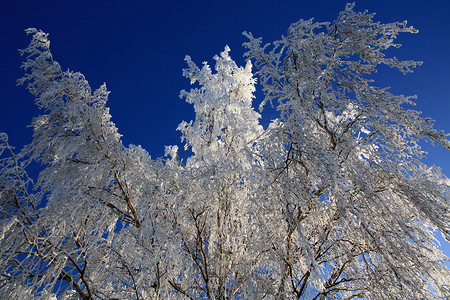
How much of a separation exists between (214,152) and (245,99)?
5.33 ft

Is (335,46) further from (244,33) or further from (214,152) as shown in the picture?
(214,152)

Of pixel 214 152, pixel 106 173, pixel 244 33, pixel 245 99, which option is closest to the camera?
pixel 244 33

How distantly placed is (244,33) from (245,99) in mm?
2602

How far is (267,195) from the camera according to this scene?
289 cm

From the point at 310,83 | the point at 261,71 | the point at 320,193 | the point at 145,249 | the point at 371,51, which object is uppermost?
the point at 371,51

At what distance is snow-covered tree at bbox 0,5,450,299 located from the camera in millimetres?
2402

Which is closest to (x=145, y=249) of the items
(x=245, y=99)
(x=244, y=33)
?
(x=244, y=33)

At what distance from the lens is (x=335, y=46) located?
2990mm

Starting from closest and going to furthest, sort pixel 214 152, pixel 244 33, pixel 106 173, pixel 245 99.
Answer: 1. pixel 244 33
2. pixel 106 173
3. pixel 214 152
4. pixel 245 99

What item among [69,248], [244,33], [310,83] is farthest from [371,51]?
[69,248]

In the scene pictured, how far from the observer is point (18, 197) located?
8.98 ft

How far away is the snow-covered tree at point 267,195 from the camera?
2402 millimetres

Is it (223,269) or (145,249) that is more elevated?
(223,269)

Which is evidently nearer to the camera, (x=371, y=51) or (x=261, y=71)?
(x=371, y=51)
